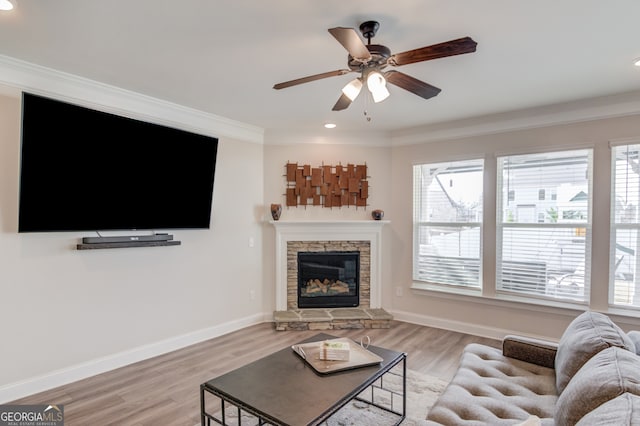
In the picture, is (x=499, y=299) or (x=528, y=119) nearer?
(x=528, y=119)

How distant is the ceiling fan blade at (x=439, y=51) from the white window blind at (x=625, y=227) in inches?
104

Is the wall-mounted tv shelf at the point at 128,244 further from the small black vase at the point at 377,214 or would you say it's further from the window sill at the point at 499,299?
the window sill at the point at 499,299

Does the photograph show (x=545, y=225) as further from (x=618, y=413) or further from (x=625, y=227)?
(x=618, y=413)

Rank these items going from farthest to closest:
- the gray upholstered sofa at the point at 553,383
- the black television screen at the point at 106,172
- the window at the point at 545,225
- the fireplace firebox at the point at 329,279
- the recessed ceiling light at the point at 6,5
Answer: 1. the fireplace firebox at the point at 329,279
2. the window at the point at 545,225
3. the black television screen at the point at 106,172
4. the recessed ceiling light at the point at 6,5
5. the gray upholstered sofa at the point at 553,383

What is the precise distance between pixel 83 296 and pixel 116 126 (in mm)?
1484

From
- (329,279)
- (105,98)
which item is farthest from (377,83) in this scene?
(329,279)

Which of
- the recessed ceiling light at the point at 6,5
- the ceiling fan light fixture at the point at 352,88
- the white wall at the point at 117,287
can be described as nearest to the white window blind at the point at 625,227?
the ceiling fan light fixture at the point at 352,88

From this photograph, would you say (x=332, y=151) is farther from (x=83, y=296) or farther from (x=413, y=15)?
(x=83, y=296)

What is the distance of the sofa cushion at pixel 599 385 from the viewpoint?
4.41 ft

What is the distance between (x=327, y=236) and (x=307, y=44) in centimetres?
276

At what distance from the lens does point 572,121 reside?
3721 mm

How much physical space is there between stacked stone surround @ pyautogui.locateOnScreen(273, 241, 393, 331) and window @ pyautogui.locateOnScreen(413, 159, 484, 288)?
666 mm

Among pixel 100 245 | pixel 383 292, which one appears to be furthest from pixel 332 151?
pixel 100 245

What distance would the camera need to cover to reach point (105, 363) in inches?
128
